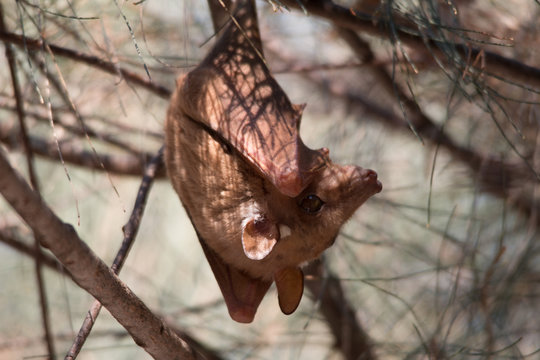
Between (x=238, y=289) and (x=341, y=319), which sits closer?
(x=238, y=289)

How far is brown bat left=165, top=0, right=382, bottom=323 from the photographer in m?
1.75

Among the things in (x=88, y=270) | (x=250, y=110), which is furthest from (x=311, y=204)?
(x=88, y=270)

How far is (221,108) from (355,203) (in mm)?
478

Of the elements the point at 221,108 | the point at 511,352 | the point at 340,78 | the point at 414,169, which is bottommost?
the point at 511,352

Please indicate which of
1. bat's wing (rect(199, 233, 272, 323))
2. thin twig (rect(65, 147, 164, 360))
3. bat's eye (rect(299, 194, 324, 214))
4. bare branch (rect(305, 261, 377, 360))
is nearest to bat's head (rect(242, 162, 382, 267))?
bat's eye (rect(299, 194, 324, 214))

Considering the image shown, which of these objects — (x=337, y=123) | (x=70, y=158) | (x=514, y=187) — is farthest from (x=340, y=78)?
(x=70, y=158)

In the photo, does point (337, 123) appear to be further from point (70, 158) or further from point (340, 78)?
point (70, 158)

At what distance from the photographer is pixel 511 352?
2.34 metres

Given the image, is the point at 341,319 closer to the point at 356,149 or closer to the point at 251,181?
the point at 356,149

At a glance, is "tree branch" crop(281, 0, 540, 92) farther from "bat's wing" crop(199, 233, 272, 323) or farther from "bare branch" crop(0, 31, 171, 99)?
"bat's wing" crop(199, 233, 272, 323)

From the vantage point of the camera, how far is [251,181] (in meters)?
1.83

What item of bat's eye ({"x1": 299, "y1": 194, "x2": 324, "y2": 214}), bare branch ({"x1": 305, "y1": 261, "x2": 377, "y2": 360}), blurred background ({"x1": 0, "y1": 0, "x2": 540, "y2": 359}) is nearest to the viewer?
bat's eye ({"x1": 299, "y1": 194, "x2": 324, "y2": 214})

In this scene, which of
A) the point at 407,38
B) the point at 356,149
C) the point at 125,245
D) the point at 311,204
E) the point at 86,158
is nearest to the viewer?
the point at 125,245

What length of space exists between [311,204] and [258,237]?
8.0 inches
